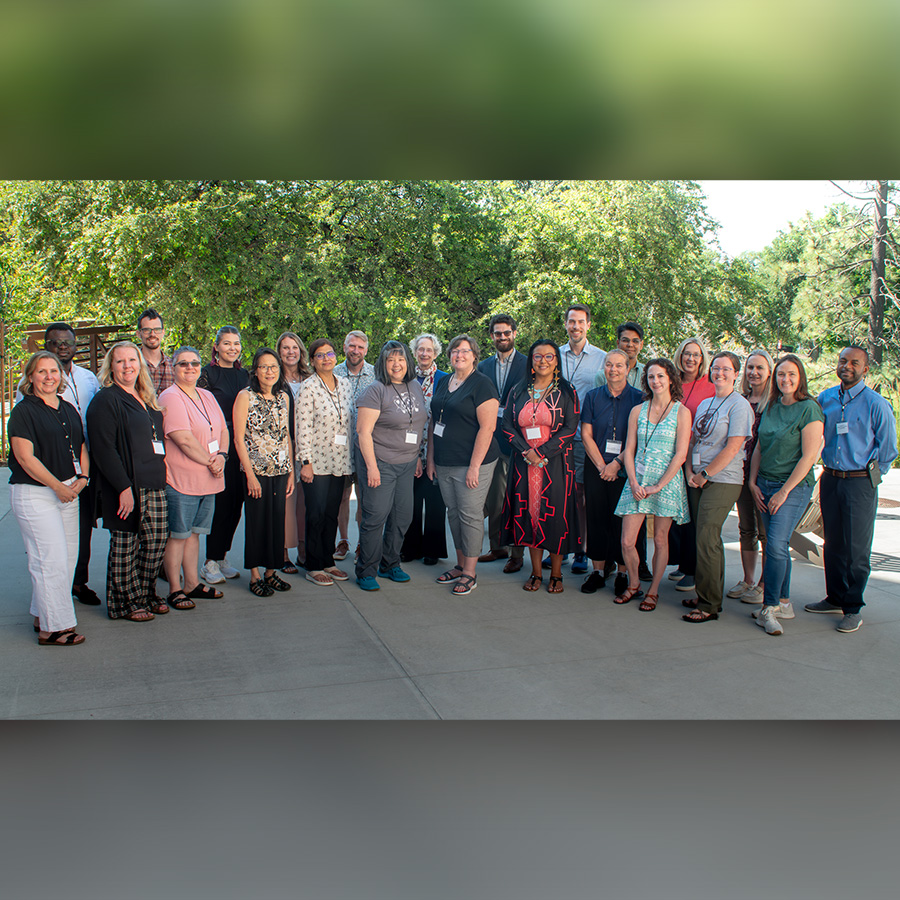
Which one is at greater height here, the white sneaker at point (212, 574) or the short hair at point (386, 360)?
the short hair at point (386, 360)

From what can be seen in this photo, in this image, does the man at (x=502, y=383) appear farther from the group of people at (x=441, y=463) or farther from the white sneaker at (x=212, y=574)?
the white sneaker at (x=212, y=574)

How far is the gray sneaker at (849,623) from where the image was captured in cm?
491

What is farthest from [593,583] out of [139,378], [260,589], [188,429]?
[139,378]

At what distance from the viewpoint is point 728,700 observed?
12.9 ft

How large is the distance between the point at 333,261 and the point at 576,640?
1238 cm

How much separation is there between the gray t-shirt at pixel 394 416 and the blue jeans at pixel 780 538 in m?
2.36

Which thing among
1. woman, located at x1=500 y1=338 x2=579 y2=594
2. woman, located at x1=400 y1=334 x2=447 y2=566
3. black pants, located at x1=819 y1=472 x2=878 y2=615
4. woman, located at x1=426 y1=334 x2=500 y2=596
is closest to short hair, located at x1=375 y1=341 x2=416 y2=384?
woman, located at x1=426 y1=334 x2=500 y2=596

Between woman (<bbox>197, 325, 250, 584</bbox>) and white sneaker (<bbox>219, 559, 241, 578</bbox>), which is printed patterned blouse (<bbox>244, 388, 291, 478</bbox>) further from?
white sneaker (<bbox>219, 559, 241, 578</bbox>)

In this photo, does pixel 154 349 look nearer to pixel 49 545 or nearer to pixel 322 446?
pixel 322 446

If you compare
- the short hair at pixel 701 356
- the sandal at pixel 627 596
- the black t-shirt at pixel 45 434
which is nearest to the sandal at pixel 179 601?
the black t-shirt at pixel 45 434

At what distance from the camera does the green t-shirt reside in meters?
4.86

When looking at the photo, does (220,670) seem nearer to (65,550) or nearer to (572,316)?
(65,550)

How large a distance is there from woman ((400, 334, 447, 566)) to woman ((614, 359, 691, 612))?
1.60m

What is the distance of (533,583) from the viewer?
5805 mm
